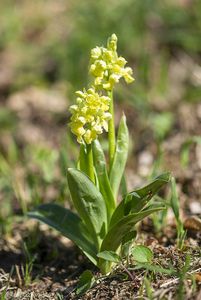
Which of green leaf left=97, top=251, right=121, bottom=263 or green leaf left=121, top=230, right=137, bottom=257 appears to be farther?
green leaf left=121, top=230, right=137, bottom=257

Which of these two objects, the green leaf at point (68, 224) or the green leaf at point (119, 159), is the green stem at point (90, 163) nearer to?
the green leaf at point (119, 159)

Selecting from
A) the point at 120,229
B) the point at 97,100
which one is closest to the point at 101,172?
the point at 120,229

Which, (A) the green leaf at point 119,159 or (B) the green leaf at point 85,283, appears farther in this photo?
(A) the green leaf at point 119,159

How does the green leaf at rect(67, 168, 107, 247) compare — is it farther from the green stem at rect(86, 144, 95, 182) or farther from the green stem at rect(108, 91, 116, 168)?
the green stem at rect(108, 91, 116, 168)

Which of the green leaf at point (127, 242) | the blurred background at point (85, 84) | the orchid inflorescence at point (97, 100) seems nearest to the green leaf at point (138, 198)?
the green leaf at point (127, 242)

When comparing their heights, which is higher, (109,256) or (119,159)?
(119,159)

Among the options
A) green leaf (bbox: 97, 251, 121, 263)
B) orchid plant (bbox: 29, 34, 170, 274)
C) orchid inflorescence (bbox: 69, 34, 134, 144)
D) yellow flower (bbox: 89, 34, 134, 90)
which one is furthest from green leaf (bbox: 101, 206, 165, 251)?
yellow flower (bbox: 89, 34, 134, 90)

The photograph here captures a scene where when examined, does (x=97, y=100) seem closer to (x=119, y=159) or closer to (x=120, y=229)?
(x=119, y=159)
